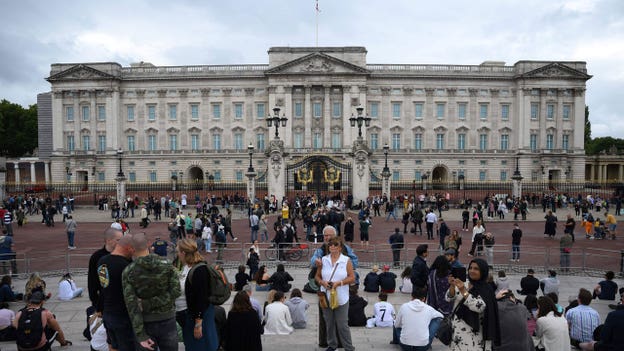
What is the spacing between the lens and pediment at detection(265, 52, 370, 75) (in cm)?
6134

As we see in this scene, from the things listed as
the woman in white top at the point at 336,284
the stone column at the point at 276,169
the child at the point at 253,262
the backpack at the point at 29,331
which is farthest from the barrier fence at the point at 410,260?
the stone column at the point at 276,169

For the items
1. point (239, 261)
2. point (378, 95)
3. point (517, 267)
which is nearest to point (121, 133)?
point (378, 95)

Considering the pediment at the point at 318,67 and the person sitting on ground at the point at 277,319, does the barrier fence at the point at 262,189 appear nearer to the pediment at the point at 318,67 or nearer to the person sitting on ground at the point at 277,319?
the pediment at the point at 318,67

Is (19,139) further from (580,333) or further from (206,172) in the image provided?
(580,333)

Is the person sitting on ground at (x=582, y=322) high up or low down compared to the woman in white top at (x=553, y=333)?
down

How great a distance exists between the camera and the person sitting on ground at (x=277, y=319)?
9094mm

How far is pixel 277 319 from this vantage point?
29.9 ft

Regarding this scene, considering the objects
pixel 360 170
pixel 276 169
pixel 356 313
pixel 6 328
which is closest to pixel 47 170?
pixel 276 169

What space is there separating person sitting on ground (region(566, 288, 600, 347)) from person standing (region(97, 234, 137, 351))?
25.9ft

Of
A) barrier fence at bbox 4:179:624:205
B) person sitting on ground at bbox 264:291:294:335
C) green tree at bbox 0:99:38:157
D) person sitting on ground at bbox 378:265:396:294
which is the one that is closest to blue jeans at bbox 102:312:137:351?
→ person sitting on ground at bbox 264:291:294:335

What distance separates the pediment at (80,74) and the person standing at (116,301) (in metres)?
63.8

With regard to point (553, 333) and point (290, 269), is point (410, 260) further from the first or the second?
point (553, 333)

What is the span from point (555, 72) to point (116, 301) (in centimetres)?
6991

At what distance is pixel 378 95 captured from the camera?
63.8 meters
